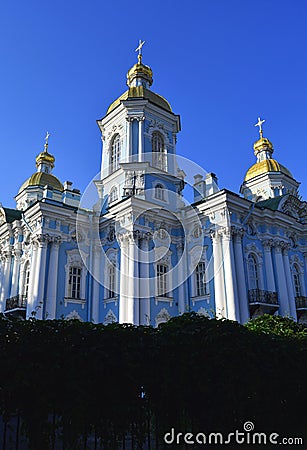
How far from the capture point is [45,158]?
106ft

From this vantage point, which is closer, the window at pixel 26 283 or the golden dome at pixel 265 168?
the window at pixel 26 283

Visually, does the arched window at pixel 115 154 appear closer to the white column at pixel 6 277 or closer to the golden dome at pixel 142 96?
the golden dome at pixel 142 96

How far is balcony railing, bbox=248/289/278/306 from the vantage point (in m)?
19.6

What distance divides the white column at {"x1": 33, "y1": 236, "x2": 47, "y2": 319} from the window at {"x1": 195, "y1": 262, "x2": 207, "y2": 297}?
7684mm

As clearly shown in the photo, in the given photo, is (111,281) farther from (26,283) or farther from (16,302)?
(16,302)

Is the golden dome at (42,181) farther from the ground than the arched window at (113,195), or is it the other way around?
the golden dome at (42,181)

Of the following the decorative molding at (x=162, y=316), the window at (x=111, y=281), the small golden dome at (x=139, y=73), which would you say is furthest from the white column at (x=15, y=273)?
the small golden dome at (x=139, y=73)

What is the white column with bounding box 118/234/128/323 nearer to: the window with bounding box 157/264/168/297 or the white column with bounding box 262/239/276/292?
the window with bounding box 157/264/168/297

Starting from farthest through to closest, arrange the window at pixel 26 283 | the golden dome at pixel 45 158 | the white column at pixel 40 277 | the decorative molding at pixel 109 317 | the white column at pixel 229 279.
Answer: the golden dome at pixel 45 158, the window at pixel 26 283, the decorative molding at pixel 109 317, the white column at pixel 40 277, the white column at pixel 229 279

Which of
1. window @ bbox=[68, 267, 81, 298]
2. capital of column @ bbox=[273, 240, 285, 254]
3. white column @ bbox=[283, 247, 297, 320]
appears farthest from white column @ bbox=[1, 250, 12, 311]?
white column @ bbox=[283, 247, 297, 320]

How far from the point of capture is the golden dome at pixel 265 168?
32.7 meters

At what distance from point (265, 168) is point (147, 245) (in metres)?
16.9

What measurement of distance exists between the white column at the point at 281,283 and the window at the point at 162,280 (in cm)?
613

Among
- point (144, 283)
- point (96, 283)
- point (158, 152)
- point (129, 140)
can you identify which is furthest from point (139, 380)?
point (158, 152)
